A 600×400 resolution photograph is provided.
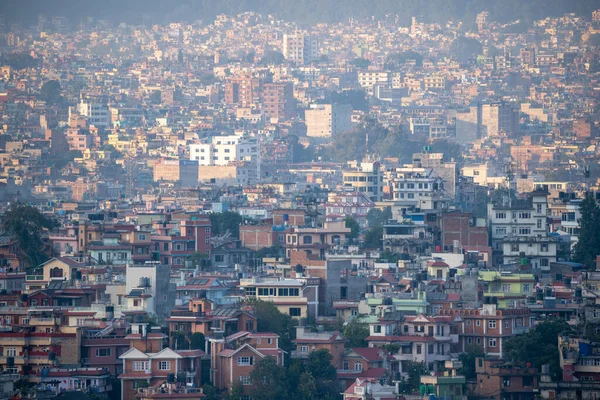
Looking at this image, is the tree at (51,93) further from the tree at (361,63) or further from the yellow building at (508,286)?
the yellow building at (508,286)

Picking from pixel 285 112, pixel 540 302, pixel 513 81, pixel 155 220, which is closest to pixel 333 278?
pixel 540 302

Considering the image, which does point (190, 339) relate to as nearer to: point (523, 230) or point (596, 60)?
point (523, 230)

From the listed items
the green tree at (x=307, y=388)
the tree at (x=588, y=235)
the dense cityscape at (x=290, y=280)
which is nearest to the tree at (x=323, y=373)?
the dense cityscape at (x=290, y=280)

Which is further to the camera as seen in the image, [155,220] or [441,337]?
[155,220]

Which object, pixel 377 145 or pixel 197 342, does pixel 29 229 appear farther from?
pixel 377 145

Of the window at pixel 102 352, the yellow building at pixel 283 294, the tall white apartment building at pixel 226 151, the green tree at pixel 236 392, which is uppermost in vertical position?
the tall white apartment building at pixel 226 151

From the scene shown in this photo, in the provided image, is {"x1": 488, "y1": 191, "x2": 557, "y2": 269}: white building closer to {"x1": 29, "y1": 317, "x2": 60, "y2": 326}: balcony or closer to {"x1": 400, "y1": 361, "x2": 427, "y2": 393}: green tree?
{"x1": 400, "y1": 361, "x2": 427, "y2": 393}: green tree
